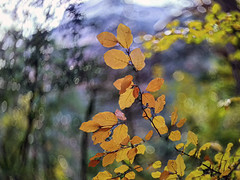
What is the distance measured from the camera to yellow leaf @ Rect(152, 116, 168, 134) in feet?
2.42

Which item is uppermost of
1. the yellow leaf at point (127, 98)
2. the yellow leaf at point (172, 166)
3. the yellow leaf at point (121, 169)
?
the yellow leaf at point (127, 98)

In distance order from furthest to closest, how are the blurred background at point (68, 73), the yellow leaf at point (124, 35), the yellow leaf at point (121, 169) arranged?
1. the blurred background at point (68, 73)
2. the yellow leaf at point (121, 169)
3. the yellow leaf at point (124, 35)

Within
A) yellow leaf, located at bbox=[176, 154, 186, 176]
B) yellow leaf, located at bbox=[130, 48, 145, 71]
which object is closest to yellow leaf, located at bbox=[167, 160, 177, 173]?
yellow leaf, located at bbox=[176, 154, 186, 176]

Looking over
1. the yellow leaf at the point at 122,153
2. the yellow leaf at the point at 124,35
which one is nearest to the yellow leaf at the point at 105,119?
the yellow leaf at the point at 122,153

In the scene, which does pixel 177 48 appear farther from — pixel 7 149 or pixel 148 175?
pixel 7 149

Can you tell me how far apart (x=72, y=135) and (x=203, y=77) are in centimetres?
79

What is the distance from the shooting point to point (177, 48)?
1067 millimetres

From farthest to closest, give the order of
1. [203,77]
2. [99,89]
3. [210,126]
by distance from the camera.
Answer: [210,126], [203,77], [99,89]

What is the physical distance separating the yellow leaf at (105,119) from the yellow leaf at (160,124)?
0.48ft

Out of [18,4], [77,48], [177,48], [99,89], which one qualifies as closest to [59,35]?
[77,48]

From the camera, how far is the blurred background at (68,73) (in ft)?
3.00

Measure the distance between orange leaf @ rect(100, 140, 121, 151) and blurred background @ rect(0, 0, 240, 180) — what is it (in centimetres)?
15

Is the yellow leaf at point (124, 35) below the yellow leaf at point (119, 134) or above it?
above

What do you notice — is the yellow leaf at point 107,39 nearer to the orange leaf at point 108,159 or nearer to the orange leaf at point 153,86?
the orange leaf at point 153,86
